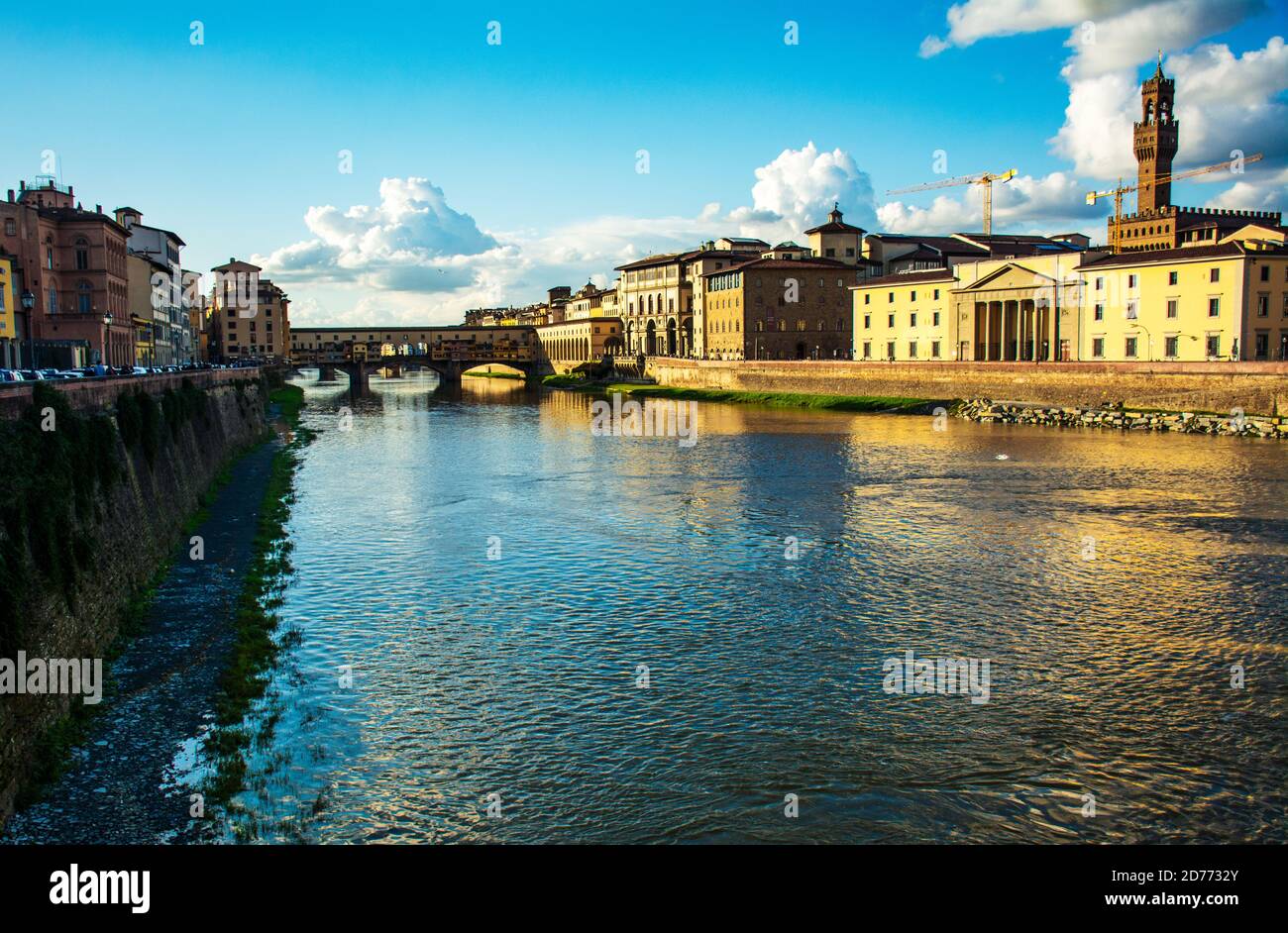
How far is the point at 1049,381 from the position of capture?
2324 inches

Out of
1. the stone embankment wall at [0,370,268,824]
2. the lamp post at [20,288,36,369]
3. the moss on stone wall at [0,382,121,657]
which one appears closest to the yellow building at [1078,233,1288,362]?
the stone embankment wall at [0,370,268,824]

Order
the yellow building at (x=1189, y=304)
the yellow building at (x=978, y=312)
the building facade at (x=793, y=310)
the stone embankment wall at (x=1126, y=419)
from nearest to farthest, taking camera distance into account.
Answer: the stone embankment wall at (x=1126, y=419), the yellow building at (x=1189, y=304), the yellow building at (x=978, y=312), the building facade at (x=793, y=310)

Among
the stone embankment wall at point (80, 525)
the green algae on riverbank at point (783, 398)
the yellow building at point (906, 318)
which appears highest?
the yellow building at point (906, 318)

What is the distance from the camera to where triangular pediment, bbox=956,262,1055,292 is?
67562mm

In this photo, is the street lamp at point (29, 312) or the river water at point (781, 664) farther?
the street lamp at point (29, 312)

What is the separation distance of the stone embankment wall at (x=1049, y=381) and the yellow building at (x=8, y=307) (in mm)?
50031

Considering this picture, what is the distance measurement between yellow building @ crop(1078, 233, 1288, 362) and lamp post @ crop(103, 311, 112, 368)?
2301 inches

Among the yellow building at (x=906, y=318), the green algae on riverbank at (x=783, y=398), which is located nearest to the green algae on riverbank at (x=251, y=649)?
the green algae on riverbank at (x=783, y=398)

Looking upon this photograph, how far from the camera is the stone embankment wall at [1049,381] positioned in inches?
1886

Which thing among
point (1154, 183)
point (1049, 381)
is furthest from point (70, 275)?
point (1154, 183)

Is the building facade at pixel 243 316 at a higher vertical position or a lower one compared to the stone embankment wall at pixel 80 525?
higher

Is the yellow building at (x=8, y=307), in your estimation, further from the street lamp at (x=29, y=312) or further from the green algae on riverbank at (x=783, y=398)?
the green algae on riverbank at (x=783, y=398)
